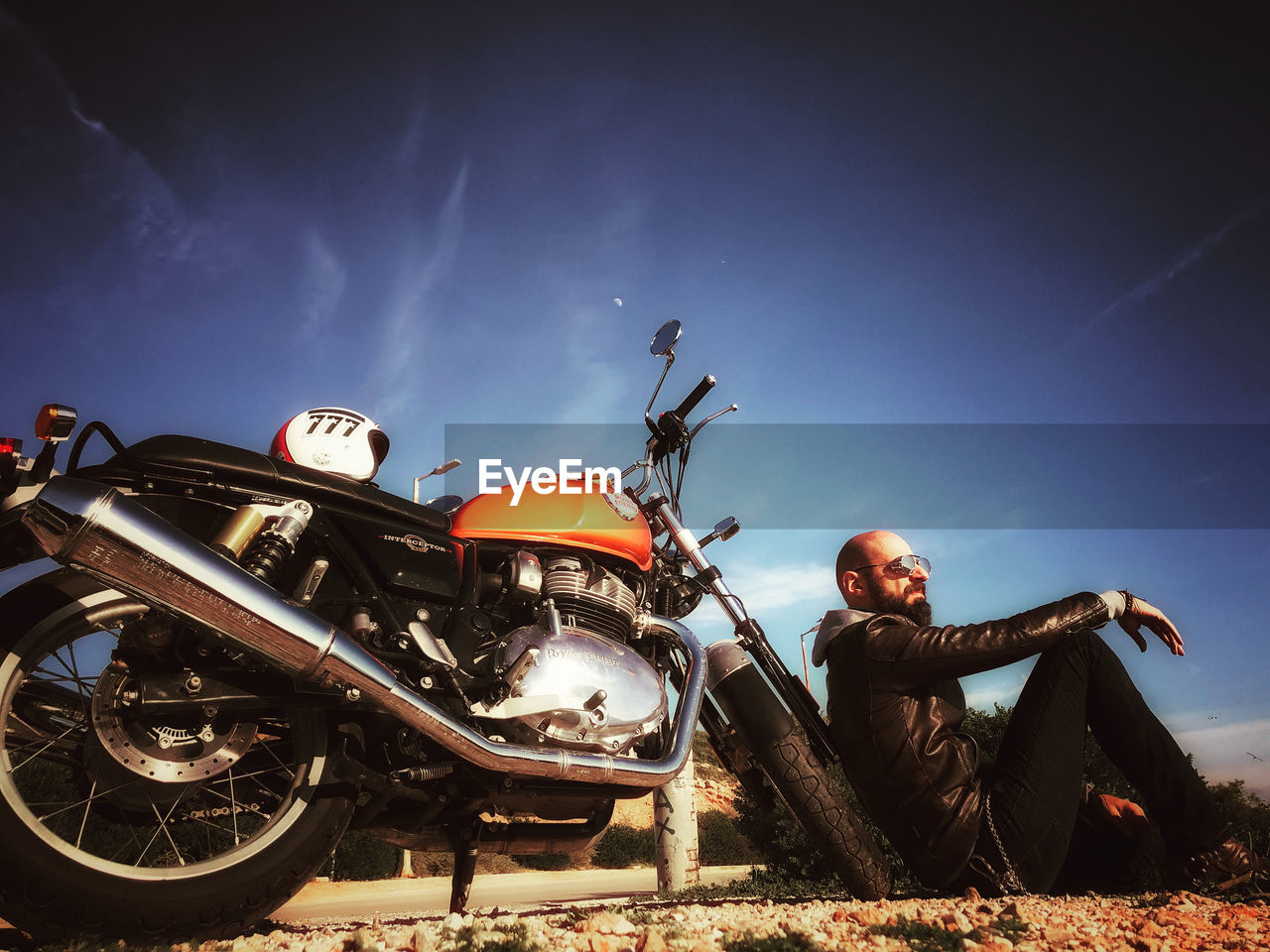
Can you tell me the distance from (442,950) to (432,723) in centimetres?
60

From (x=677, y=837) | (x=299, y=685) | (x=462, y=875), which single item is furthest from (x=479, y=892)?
(x=299, y=685)

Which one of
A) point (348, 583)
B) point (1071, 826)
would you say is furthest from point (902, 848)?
point (348, 583)

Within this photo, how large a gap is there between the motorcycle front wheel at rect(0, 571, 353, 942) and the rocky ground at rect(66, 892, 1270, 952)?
7.6 inches

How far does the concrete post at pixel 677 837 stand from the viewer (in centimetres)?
955

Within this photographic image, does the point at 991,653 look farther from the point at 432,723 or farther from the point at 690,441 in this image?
the point at 432,723

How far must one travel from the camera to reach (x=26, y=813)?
2.06 metres

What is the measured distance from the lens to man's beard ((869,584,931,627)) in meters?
3.66

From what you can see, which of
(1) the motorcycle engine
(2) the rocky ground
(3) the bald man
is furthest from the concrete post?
(2) the rocky ground

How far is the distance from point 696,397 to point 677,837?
760 centimetres

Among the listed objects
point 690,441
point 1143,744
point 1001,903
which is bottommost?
point 1001,903

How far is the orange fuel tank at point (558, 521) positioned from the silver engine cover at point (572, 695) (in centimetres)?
43

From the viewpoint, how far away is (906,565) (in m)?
3.65

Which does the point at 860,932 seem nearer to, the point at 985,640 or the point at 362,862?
the point at 985,640

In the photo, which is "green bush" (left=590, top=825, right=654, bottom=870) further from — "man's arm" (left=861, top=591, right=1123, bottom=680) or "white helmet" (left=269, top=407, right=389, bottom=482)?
"white helmet" (left=269, top=407, right=389, bottom=482)
